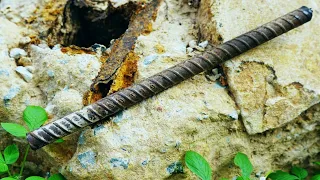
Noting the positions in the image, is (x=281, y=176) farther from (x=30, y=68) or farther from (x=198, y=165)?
(x=30, y=68)

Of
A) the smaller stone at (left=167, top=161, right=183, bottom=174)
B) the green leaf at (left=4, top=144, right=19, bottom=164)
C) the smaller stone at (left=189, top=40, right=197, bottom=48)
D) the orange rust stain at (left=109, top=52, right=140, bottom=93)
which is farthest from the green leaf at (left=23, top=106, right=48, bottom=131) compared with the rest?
the smaller stone at (left=189, top=40, right=197, bottom=48)

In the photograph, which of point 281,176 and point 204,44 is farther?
point 204,44

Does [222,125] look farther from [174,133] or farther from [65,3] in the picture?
[65,3]

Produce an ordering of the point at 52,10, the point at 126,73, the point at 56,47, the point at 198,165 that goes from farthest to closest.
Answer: the point at 52,10, the point at 56,47, the point at 126,73, the point at 198,165

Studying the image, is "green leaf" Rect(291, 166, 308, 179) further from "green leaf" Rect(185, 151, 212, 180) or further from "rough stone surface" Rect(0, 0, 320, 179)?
"green leaf" Rect(185, 151, 212, 180)

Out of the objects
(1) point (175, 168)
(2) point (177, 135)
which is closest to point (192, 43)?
(2) point (177, 135)

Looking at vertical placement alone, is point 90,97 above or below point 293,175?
above

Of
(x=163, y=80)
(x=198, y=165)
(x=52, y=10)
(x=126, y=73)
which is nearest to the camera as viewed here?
(x=198, y=165)
